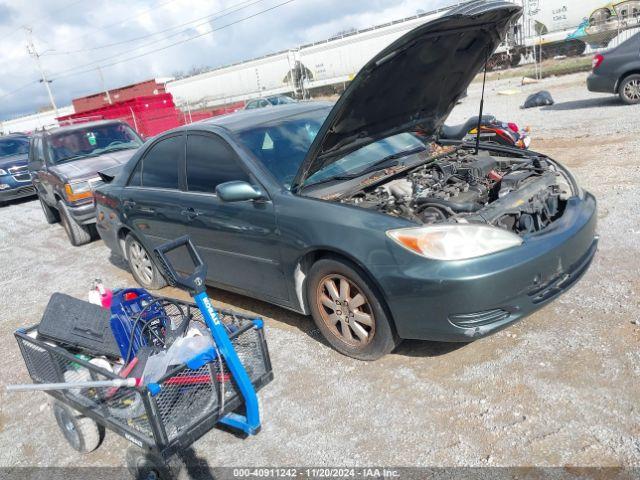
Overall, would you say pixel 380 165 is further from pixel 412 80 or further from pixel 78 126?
pixel 78 126

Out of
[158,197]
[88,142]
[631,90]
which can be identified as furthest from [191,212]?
[631,90]

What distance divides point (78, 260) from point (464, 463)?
6.21 meters

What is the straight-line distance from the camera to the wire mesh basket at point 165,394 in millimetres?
2463

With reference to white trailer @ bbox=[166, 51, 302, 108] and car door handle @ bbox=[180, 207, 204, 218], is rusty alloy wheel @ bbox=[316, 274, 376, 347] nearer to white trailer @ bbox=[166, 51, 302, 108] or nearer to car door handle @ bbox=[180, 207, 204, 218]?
car door handle @ bbox=[180, 207, 204, 218]

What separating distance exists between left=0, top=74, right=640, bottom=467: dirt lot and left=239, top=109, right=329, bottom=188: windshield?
1.26m

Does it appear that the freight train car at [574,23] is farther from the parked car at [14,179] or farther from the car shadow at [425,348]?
the car shadow at [425,348]

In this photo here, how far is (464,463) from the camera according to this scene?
7.81 ft

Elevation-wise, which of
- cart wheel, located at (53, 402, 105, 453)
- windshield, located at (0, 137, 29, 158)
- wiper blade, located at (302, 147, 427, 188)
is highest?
windshield, located at (0, 137, 29, 158)

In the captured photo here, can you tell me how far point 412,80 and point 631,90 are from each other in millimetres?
9806

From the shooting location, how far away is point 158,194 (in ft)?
14.8

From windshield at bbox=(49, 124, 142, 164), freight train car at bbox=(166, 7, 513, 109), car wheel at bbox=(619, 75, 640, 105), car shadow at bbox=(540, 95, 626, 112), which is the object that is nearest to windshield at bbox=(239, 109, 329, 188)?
windshield at bbox=(49, 124, 142, 164)

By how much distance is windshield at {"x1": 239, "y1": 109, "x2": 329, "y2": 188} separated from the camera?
3.63 meters

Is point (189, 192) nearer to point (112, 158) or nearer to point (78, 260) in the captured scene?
point (78, 260)

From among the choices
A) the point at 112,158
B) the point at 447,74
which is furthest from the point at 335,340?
the point at 112,158
